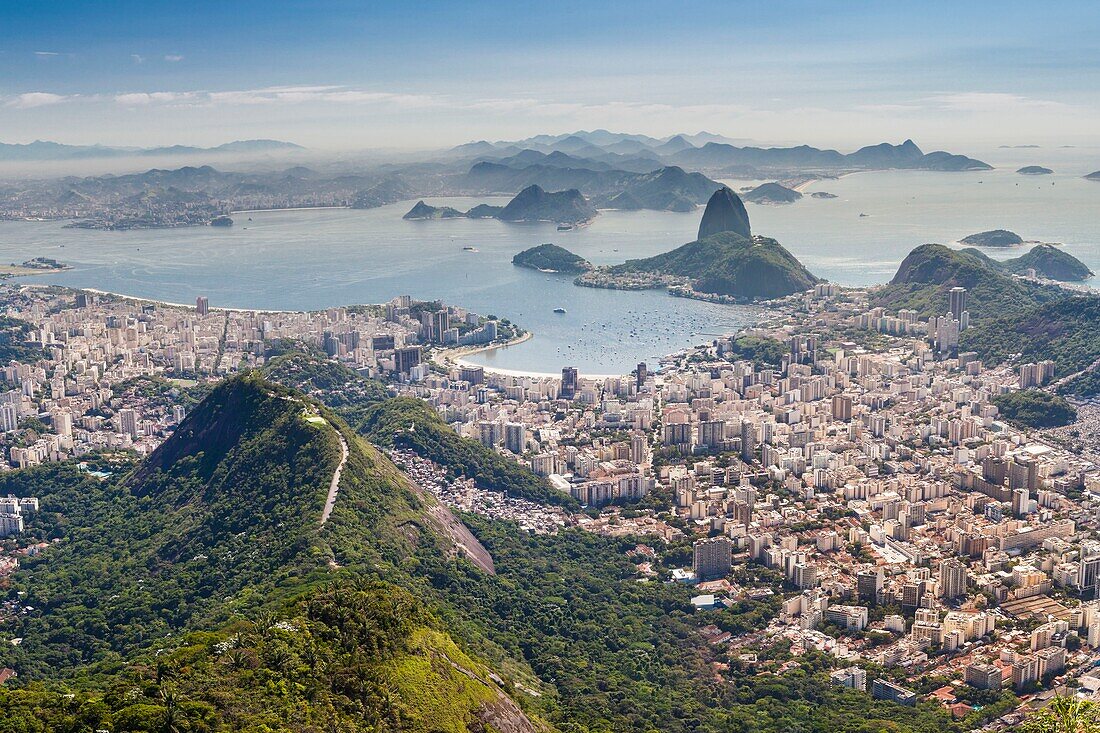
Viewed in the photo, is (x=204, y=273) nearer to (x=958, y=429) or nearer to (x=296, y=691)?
(x=958, y=429)

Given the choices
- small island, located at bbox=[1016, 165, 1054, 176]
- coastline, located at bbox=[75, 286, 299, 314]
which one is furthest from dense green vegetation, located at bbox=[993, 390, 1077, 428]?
small island, located at bbox=[1016, 165, 1054, 176]

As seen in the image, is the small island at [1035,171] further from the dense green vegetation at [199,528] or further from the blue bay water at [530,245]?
the dense green vegetation at [199,528]

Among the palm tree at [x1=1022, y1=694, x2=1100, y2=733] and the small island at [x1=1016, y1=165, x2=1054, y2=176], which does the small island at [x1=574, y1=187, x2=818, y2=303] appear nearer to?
the palm tree at [x1=1022, y1=694, x2=1100, y2=733]

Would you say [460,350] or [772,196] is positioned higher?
[772,196]

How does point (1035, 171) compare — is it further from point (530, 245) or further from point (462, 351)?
point (462, 351)

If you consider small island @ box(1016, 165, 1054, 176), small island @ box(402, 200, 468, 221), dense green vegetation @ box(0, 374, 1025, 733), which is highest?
small island @ box(1016, 165, 1054, 176)

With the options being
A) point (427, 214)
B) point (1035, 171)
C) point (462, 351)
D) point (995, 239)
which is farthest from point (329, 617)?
point (1035, 171)
